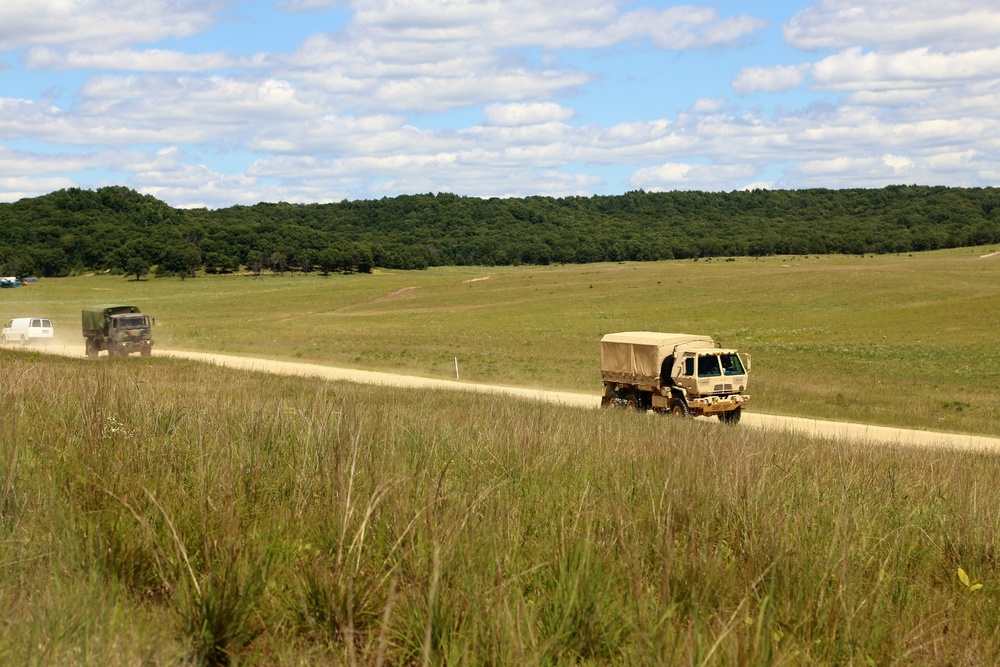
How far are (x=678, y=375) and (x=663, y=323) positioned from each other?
48.5 metres

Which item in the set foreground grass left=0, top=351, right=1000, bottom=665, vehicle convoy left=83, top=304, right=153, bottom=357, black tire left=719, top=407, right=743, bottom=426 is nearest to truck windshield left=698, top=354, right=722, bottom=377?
black tire left=719, top=407, right=743, bottom=426

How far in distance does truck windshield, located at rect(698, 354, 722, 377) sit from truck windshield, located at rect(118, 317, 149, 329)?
32.0 meters

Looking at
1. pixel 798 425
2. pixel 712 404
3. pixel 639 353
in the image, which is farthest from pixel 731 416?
pixel 639 353

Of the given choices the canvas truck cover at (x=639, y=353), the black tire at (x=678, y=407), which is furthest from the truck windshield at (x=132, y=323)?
the black tire at (x=678, y=407)

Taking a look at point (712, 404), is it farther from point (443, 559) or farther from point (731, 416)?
point (443, 559)

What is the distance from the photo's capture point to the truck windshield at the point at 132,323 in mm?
47125

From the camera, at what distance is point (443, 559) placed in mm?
4199

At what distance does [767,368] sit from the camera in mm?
45188

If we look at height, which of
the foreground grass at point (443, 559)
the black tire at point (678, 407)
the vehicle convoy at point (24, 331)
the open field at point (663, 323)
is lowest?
the open field at point (663, 323)

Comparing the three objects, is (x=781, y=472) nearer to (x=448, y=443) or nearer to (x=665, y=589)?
(x=448, y=443)

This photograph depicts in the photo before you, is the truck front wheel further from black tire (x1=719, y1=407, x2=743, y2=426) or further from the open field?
the open field

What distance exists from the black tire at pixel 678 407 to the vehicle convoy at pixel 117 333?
2984 centimetres

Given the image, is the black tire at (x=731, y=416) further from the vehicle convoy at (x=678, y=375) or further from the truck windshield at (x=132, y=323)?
the truck windshield at (x=132, y=323)

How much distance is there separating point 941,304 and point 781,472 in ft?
240
